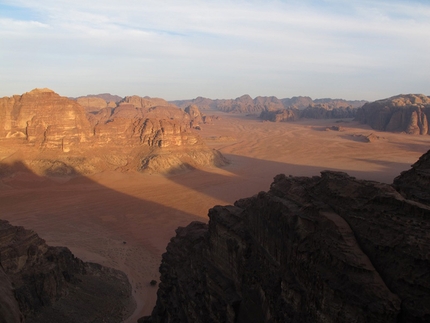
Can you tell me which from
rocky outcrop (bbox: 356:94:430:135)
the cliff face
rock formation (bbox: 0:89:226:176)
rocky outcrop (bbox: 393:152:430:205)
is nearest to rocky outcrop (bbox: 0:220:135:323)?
the cliff face

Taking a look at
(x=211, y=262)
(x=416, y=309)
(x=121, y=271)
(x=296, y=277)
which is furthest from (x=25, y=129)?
(x=416, y=309)

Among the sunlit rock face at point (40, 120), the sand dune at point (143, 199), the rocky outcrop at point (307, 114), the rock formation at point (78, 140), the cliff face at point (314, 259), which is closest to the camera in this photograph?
the cliff face at point (314, 259)

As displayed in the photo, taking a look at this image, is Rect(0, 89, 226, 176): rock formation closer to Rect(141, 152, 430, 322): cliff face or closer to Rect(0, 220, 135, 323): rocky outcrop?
Rect(0, 220, 135, 323): rocky outcrop

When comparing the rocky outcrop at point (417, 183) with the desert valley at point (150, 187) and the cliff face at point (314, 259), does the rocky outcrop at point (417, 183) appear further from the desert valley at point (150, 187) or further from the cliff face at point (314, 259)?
the cliff face at point (314, 259)

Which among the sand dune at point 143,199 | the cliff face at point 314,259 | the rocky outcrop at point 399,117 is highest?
the rocky outcrop at point 399,117

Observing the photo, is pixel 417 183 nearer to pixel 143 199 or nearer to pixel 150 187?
pixel 143 199

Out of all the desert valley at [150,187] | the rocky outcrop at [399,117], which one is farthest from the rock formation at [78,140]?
the rocky outcrop at [399,117]
